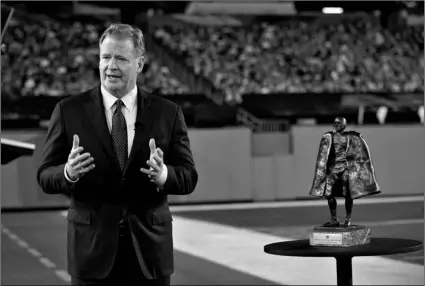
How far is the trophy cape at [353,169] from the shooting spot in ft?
15.3

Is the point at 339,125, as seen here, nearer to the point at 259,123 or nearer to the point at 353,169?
the point at 353,169

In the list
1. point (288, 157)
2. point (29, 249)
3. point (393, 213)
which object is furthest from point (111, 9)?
point (29, 249)

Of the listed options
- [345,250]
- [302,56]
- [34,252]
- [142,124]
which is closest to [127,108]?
[142,124]

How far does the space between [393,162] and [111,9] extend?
40.3 ft

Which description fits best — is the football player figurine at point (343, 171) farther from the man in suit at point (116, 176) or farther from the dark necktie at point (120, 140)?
the dark necktie at point (120, 140)

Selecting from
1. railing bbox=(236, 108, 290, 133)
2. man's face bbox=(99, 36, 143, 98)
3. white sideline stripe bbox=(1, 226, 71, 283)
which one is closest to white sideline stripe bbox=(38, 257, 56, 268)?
white sideline stripe bbox=(1, 226, 71, 283)

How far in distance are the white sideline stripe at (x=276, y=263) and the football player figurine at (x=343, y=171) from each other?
363cm

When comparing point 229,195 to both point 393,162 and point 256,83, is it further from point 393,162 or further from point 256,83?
point 256,83

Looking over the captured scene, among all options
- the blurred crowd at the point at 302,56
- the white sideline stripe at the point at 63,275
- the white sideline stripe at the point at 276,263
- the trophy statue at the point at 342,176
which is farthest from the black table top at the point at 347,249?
the blurred crowd at the point at 302,56

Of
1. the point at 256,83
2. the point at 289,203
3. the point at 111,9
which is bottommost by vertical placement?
the point at 289,203

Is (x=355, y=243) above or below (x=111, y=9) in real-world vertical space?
below

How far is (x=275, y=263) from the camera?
31.6 feet

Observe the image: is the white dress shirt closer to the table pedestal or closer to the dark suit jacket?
the dark suit jacket

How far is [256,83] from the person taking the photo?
23.7 m
